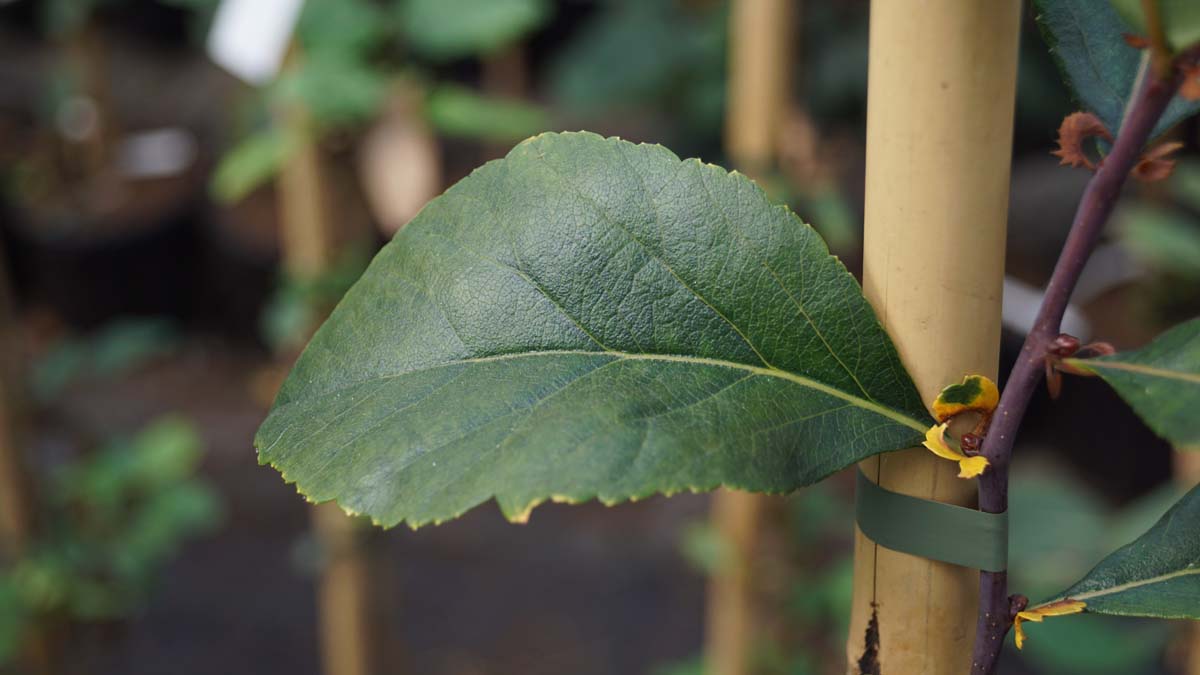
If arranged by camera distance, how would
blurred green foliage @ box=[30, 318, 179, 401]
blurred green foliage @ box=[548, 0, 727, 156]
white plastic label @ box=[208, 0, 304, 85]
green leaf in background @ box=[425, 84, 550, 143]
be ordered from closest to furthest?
white plastic label @ box=[208, 0, 304, 85] → green leaf in background @ box=[425, 84, 550, 143] → blurred green foliage @ box=[30, 318, 179, 401] → blurred green foliage @ box=[548, 0, 727, 156]

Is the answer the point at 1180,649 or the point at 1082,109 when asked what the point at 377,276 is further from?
the point at 1180,649

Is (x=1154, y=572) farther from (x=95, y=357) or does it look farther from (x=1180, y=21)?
(x=95, y=357)

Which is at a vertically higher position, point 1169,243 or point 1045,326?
point 1045,326

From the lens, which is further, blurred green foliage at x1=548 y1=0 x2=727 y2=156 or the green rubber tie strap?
blurred green foliage at x1=548 y1=0 x2=727 y2=156

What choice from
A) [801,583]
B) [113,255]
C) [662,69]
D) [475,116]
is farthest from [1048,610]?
[113,255]

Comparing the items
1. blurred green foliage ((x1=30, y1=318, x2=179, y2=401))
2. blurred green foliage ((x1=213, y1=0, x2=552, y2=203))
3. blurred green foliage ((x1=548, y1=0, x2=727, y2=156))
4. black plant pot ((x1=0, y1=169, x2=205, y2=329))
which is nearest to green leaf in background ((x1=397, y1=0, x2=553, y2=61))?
blurred green foliage ((x1=213, y1=0, x2=552, y2=203))

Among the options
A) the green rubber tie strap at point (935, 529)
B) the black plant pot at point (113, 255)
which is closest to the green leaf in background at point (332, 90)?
the green rubber tie strap at point (935, 529)

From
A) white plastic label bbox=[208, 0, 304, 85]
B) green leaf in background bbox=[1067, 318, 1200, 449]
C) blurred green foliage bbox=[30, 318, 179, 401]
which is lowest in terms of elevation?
blurred green foliage bbox=[30, 318, 179, 401]

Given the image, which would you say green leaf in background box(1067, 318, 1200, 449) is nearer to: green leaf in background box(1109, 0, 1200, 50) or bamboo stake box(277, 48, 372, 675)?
green leaf in background box(1109, 0, 1200, 50)
